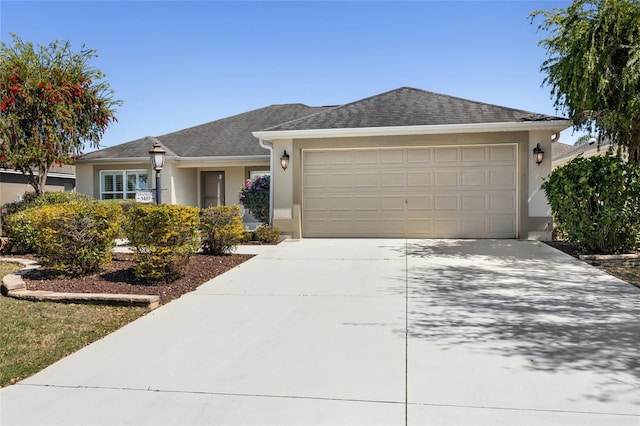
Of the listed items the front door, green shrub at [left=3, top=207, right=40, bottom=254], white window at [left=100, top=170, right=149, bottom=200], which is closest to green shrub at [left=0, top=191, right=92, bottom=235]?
green shrub at [left=3, top=207, right=40, bottom=254]

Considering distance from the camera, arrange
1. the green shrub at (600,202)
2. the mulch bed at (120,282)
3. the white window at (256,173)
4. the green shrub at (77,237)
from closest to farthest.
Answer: the mulch bed at (120,282), the green shrub at (77,237), the green shrub at (600,202), the white window at (256,173)

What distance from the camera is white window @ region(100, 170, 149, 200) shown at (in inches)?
687

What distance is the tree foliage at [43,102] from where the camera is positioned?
13.0m

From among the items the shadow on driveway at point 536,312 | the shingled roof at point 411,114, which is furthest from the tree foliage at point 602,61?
the shadow on driveway at point 536,312

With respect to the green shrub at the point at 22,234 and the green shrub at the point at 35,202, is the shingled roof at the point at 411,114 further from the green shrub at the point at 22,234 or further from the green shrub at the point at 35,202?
the green shrub at the point at 22,234

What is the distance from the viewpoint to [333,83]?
18.1 metres

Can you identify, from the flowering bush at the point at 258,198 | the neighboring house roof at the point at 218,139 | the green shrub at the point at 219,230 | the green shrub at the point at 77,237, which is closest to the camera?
the green shrub at the point at 77,237

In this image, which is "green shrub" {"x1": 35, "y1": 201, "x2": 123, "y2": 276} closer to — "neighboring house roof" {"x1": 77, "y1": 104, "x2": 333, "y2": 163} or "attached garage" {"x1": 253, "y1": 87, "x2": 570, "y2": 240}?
"attached garage" {"x1": 253, "y1": 87, "x2": 570, "y2": 240}

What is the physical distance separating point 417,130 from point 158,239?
24.5 feet

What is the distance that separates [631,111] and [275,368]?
900 centimetres

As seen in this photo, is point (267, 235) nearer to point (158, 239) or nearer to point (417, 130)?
point (417, 130)

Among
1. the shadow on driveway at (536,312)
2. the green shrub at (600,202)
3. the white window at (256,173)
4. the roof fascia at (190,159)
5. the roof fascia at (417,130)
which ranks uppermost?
the roof fascia at (417,130)

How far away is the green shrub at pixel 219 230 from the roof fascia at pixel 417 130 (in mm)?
3492

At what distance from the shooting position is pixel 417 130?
11.4 metres
